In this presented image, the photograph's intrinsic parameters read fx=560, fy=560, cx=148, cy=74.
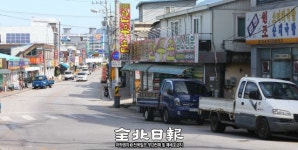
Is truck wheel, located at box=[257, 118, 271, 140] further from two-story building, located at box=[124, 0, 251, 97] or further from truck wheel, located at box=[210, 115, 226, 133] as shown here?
two-story building, located at box=[124, 0, 251, 97]

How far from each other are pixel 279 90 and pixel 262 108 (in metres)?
1.04

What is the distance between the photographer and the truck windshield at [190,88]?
975 inches

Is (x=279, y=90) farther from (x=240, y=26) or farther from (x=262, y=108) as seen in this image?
(x=240, y=26)

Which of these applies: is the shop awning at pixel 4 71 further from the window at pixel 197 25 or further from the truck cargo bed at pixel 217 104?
the truck cargo bed at pixel 217 104

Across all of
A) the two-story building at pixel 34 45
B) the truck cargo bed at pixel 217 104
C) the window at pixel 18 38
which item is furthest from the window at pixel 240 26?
the window at pixel 18 38

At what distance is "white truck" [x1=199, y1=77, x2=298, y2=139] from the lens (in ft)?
53.9

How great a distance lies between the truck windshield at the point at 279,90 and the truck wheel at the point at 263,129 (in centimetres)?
80

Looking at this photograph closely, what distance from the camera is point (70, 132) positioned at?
67.8 ft

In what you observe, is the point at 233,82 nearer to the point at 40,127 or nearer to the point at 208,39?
the point at 208,39

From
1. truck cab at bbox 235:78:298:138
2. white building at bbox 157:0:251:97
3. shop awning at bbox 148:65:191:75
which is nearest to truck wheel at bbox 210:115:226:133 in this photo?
truck cab at bbox 235:78:298:138

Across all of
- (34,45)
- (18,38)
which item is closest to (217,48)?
(34,45)

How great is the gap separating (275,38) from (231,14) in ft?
27.6

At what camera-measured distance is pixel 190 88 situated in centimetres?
2495

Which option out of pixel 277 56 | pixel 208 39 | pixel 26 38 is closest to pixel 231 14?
pixel 208 39
